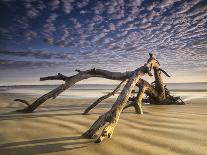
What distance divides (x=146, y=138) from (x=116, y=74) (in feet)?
8.74

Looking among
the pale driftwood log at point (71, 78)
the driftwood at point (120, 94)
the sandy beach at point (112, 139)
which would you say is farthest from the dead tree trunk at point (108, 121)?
the pale driftwood log at point (71, 78)

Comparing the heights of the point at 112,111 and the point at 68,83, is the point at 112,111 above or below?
below

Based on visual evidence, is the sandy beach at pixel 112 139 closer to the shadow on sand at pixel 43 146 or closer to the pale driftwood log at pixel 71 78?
the shadow on sand at pixel 43 146

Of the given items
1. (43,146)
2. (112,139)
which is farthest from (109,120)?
(43,146)

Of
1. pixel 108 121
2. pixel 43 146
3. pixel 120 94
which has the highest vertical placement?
pixel 120 94

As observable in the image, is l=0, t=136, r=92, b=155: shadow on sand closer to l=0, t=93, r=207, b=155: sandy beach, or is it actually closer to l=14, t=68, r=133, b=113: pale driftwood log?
l=0, t=93, r=207, b=155: sandy beach

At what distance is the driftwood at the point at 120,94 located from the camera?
104 inches

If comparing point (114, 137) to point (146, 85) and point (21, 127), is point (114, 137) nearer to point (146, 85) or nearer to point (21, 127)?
point (21, 127)

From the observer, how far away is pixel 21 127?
10.9ft

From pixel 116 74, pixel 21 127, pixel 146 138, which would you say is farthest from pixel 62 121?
pixel 116 74

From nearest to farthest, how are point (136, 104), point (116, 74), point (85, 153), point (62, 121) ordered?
point (85, 153), point (62, 121), point (136, 104), point (116, 74)

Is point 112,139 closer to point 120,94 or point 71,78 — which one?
point 120,94

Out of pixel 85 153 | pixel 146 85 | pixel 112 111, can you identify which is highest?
pixel 146 85

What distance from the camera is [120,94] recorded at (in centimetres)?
331
